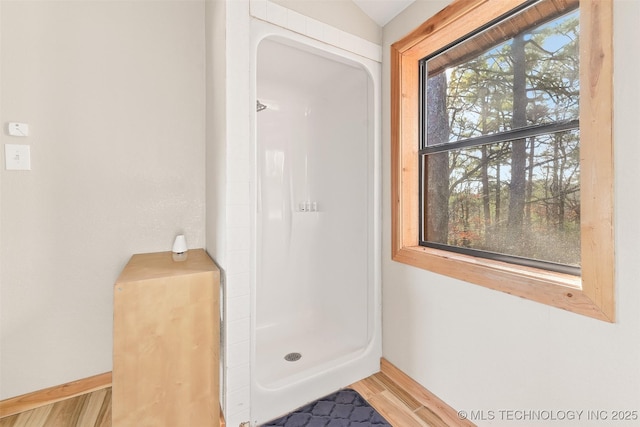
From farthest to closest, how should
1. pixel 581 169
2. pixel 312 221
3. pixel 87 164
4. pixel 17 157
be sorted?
pixel 312 221 < pixel 87 164 < pixel 17 157 < pixel 581 169

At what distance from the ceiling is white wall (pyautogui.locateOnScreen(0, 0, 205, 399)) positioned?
1038 mm

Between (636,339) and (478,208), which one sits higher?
(478,208)

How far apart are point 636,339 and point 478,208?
706 mm

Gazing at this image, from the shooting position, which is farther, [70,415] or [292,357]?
[292,357]

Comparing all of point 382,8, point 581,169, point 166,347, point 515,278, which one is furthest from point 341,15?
point 166,347

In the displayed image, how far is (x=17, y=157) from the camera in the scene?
1396 millimetres

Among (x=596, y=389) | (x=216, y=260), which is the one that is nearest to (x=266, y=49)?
(x=216, y=260)

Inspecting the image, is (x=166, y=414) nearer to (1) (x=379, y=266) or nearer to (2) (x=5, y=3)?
(1) (x=379, y=266)

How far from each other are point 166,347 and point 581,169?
1.72 meters

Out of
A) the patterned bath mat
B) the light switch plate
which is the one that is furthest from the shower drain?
the light switch plate

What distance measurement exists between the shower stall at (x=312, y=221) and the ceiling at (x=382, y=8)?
0.26m

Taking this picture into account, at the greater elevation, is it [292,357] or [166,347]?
[166,347]

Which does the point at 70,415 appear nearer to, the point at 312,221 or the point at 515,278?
the point at 312,221

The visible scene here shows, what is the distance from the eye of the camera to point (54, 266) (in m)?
1.50
